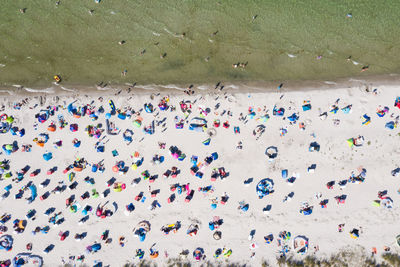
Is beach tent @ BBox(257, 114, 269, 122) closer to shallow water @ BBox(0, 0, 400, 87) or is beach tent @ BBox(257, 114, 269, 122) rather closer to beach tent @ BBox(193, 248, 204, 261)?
shallow water @ BBox(0, 0, 400, 87)

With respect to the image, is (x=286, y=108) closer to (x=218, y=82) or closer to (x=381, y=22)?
(x=218, y=82)

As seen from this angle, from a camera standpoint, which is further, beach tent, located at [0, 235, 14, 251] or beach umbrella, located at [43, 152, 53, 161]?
beach umbrella, located at [43, 152, 53, 161]

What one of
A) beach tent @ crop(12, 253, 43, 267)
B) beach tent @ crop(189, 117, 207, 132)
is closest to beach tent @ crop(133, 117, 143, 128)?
beach tent @ crop(189, 117, 207, 132)

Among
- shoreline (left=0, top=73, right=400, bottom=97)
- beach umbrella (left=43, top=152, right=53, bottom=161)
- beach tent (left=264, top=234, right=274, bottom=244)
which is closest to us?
beach tent (left=264, top=234, right=274, bottom=244)

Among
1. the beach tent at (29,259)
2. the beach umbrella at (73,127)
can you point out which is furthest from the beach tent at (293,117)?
the beach tent at (29,259)

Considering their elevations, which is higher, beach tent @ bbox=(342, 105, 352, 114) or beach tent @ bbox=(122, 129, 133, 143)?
beach tent @ bbox=(342, 105, 352, 114)

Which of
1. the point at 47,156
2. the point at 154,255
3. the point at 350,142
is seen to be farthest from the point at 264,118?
the point at 47,156
